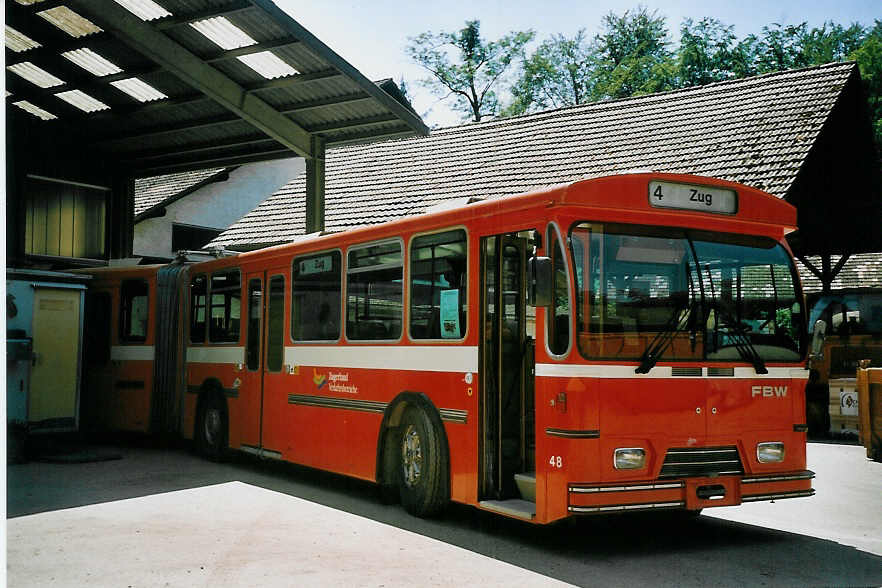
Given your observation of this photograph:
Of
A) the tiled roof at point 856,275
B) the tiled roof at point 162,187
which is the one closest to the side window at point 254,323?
the tiled roof at point 162,187

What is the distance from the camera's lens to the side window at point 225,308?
1309cm

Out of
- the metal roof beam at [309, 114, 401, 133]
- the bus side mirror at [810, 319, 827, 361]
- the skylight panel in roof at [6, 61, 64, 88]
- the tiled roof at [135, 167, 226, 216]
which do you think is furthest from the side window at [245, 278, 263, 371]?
the tiled roof at [135, 167, 226, 216]

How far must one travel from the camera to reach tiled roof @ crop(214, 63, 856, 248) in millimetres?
18547

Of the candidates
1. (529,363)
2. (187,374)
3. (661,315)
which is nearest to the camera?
(661,315)

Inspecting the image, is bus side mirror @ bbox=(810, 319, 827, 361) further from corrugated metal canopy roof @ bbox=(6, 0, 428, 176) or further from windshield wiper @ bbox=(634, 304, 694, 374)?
windshield wiper @ bbox=(634, 304, 694, 374)

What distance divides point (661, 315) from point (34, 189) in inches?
558

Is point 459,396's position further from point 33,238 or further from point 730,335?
point 33,238

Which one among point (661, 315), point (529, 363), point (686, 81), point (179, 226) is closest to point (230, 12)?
point (529, 363)

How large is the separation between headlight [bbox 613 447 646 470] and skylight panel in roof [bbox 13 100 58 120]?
1309 centimetres

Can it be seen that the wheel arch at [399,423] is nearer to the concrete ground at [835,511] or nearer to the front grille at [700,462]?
the front grille at [700,462]

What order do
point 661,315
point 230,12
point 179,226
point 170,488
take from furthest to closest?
point 179,226, point 230,12, point 170,488, point 661,315

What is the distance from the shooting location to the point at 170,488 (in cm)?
1073

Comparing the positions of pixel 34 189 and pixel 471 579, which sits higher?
pixel 34 189

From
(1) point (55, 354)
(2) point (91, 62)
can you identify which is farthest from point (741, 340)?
(2) point (91, 62)
